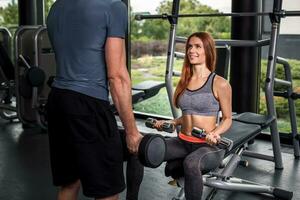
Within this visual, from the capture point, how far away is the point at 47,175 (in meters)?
3.00

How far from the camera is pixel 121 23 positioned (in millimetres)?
1505

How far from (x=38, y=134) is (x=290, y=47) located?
2.51 meters

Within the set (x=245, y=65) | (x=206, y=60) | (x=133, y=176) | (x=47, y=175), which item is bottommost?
(x=47, y=175)

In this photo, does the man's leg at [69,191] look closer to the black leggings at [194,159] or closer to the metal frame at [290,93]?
the black leggings at [194,159]

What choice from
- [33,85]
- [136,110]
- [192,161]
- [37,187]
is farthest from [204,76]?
[136,110]

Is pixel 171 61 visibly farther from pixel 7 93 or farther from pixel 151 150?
pixel 7 93

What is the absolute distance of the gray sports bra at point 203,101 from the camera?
83.9 inches

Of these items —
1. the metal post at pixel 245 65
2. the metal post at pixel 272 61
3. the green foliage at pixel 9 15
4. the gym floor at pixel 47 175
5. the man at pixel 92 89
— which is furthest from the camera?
the green foliage at pixel 9 15

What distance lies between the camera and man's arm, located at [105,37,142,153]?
1513 millimetres

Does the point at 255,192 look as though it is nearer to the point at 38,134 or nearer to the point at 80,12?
the point at 80,12

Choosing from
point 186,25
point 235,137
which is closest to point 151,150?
point 235,137

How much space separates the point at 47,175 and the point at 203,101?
4.66 ft

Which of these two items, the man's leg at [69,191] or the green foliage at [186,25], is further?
the green foliage at [186,25]

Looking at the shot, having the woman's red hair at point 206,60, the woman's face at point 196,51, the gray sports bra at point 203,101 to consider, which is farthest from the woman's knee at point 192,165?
the woman's face at point 196,51
